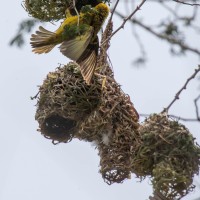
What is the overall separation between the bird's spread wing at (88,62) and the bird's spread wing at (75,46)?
0.12ft

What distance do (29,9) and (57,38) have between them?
0.69 feet

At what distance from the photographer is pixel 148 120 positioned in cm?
433

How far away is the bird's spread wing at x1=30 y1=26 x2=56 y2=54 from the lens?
4.57 m

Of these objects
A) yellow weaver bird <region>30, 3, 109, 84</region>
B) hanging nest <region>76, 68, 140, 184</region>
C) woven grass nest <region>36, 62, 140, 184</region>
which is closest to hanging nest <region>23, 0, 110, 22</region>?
yellow weaver bird <region>30, 3, 109, 84</region>

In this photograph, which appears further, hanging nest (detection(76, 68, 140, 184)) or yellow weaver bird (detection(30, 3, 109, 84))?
hanging nest (detection(76, 68, 140, 184))

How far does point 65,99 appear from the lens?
4340mm

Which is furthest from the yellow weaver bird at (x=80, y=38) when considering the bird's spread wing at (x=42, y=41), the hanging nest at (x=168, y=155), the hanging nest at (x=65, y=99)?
the hanging nest at (x=168, y=155)

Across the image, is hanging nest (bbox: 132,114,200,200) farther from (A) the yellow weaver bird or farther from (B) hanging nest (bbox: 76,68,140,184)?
(A) the yellow weaver bird

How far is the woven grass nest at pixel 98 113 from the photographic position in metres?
4.34

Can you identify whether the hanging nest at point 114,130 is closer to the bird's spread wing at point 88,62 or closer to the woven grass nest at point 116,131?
the woven grass nest at point 116,131

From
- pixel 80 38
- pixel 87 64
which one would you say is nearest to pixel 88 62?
pixel 87 64

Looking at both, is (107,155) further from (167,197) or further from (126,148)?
(167,197)

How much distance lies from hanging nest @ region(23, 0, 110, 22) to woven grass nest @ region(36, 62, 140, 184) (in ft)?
0.90

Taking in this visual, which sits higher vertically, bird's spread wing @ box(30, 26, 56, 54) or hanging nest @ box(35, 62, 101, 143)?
bird's spread wing @ box(30, 26, 56, 54)
